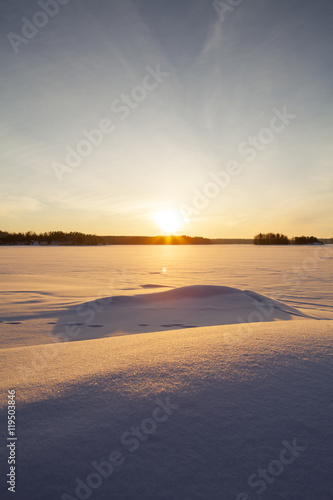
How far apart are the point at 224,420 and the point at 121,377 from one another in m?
0.62

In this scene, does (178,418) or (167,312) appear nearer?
(178,418)

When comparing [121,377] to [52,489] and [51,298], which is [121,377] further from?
[51,298]

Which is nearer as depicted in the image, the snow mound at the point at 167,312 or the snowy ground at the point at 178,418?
the snowy ground at the point at 178,418

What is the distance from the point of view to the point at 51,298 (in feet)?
19.8

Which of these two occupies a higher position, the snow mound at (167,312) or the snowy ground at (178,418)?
the snowy ground at (178,418)

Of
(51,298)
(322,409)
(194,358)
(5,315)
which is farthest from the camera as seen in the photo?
(51,298)

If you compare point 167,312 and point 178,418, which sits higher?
point 178,418

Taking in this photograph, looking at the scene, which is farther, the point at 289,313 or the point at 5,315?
the point at 289,313

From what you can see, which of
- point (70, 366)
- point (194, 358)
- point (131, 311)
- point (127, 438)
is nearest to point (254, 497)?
point (127, 438)

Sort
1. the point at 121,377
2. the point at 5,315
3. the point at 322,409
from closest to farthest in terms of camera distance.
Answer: the point at 322,409
the point at 121,377
the point at 5,315

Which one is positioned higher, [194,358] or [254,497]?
[194,358]

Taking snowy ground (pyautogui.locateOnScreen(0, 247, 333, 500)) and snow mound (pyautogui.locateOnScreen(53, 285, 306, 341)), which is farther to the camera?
snow mound (pyautogui.locateOnScreen(53, 285, 306, 341))

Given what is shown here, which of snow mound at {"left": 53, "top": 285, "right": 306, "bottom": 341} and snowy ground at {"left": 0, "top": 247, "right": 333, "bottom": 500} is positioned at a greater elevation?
snowy ground at {"left": 0, "top": 247, "right": 333, "bottom": 500}

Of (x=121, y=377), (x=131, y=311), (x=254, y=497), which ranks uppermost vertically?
(x=121, y=377)
